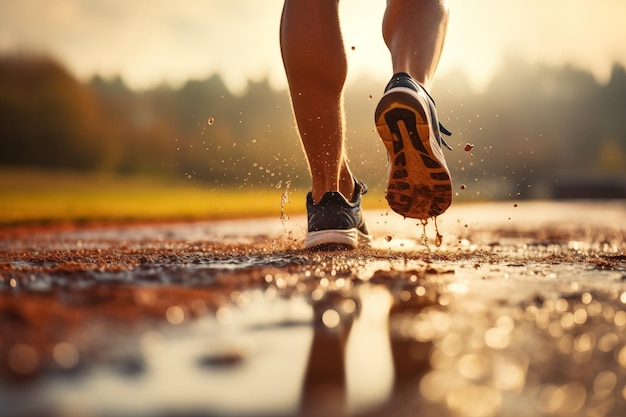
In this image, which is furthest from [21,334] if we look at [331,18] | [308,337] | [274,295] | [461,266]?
[331,18]

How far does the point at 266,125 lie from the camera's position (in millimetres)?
48000

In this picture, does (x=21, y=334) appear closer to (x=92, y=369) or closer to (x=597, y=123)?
(x=92, y=369)

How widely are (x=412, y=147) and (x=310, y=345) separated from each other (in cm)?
128

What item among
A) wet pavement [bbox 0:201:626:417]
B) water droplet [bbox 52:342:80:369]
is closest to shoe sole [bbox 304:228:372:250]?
wet pavement [bbox 0:201:626:417]

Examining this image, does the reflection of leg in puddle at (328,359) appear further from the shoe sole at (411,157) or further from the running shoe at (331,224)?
the running shoe at (331,224)

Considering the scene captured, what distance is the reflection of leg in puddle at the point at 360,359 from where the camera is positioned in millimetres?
795

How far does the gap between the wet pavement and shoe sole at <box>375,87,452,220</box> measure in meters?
0.57

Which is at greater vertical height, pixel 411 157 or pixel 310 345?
pixel 411 157

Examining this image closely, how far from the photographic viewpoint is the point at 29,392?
789 millimetres

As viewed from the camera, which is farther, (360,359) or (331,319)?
(331,319)

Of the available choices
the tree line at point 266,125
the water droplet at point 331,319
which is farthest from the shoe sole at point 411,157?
the tree line at point 266,125

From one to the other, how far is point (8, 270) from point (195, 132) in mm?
47368

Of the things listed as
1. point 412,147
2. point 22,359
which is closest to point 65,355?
point 22,359

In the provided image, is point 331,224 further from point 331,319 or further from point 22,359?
point 22,359
